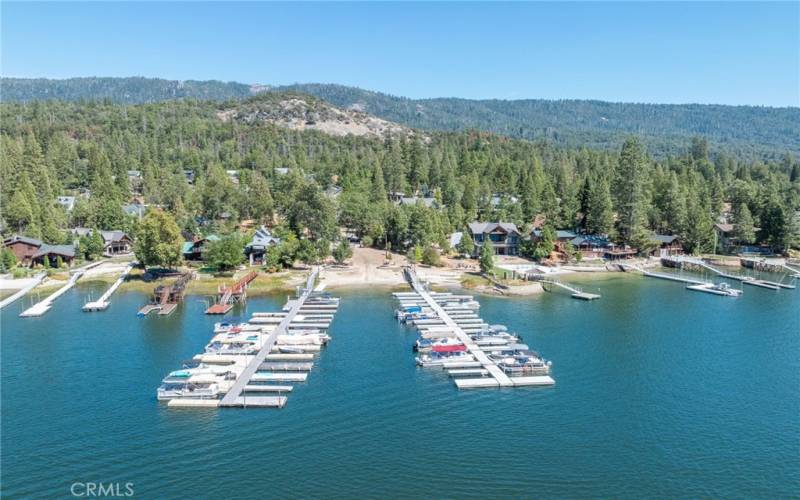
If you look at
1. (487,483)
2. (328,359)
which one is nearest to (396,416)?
(487,483)

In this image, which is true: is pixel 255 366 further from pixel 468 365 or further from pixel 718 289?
pixel 718 289

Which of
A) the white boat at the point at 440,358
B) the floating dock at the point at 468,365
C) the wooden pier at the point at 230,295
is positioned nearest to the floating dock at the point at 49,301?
the wooden pier at the point at 230,295

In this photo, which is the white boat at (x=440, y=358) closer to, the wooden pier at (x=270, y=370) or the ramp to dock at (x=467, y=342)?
the ramp to dock at (x=467, y=342)

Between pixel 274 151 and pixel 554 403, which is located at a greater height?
pixel 274 151

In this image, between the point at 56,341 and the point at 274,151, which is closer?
the point at 56,341

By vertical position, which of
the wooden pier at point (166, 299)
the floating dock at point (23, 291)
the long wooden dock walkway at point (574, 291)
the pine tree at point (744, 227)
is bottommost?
the floating dock at point (23, 291)

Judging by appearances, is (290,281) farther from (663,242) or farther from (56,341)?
(663,242)

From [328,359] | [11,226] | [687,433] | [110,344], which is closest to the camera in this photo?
[687,433]
